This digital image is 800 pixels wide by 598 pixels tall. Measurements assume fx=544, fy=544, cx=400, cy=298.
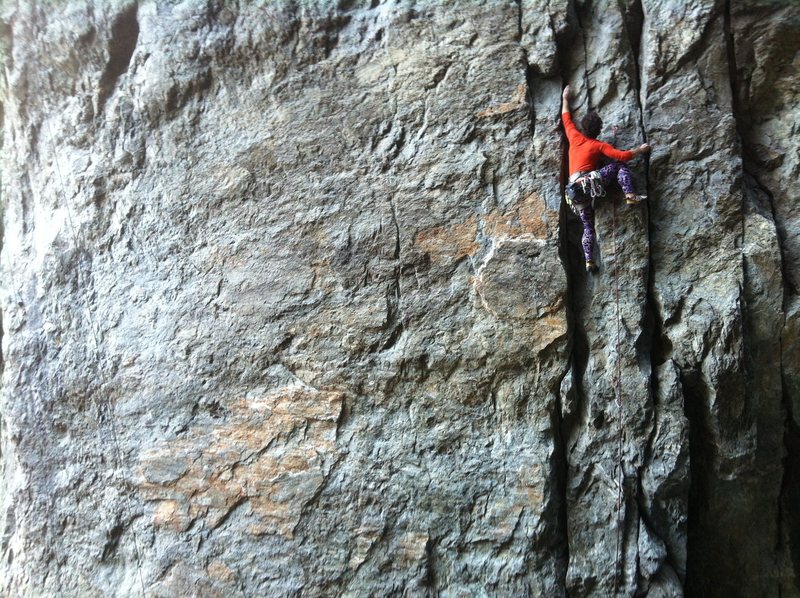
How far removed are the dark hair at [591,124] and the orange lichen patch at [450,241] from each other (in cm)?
107

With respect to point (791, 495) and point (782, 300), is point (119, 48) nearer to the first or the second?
point (782, 300)

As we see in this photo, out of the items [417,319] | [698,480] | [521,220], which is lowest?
[698,480]

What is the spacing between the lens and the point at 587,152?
13.4ft

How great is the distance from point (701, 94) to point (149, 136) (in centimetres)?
487

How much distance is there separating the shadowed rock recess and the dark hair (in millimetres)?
215

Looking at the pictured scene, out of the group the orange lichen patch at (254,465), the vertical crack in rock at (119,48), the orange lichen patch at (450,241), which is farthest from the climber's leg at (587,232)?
the vertical crack in rock at (119,48)

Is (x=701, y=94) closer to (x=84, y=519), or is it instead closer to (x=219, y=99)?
(x=219, y=99)

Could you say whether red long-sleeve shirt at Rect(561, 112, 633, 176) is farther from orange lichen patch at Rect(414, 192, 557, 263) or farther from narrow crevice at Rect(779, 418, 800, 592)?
narrow crevice at Rect(779, 418, 800, 592)

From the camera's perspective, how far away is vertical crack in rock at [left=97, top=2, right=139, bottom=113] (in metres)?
5.51

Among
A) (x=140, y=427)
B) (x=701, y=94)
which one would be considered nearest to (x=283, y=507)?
(x=140, y=427)

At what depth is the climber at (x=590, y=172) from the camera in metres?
4.02

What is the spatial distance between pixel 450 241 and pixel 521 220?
0.58 metres

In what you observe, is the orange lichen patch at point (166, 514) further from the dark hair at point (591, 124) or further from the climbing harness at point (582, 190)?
the dark hair at point (591, 124)

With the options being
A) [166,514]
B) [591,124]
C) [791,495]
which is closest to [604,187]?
[591,124]
